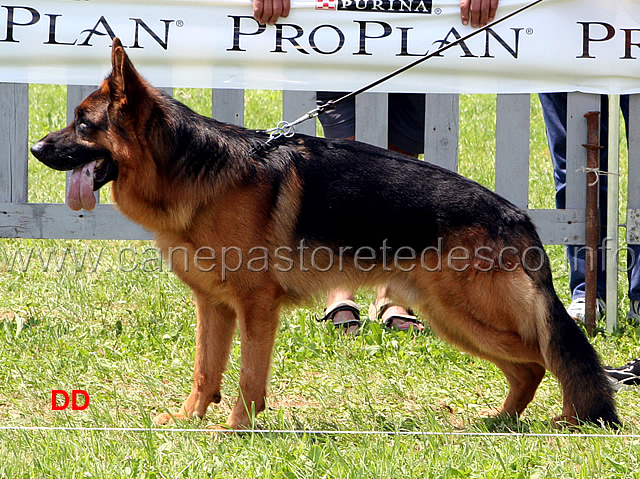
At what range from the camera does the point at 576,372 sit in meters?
3.36

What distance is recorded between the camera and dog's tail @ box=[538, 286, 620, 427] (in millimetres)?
3328

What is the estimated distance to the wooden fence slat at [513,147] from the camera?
502 cm

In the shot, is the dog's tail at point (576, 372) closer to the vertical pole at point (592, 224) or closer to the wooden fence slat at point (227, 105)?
the vertical pole at point (592, 224)

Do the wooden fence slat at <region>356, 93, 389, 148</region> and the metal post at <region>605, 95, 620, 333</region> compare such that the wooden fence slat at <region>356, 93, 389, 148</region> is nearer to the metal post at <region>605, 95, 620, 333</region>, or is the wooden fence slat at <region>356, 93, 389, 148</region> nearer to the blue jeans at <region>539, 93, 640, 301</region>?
the blue jeans at <region>539, 93, 640, 301</region>

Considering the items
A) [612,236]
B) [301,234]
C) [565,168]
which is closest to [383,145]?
[565,168]

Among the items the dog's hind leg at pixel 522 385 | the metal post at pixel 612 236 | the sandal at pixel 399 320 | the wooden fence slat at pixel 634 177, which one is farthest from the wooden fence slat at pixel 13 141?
the wooden fence slat at pixel 634 177

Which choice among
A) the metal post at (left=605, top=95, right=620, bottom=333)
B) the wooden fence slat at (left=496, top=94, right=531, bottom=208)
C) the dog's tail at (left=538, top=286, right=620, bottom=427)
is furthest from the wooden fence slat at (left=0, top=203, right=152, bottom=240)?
the metal post at (left=605, top=95, right=620, bottom=333)

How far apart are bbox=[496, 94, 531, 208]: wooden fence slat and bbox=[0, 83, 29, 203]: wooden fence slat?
119 inches

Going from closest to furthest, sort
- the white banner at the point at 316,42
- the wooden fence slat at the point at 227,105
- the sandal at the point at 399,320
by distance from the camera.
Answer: the white banner at the point at 316,42
the sandal at the point at 399,320
the wooden fence slat at the point at 227,105

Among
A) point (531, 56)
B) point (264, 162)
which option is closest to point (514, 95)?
point (531, 56)

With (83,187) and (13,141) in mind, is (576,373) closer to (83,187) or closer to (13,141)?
(83,187)

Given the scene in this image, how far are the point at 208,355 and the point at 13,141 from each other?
7.36ft

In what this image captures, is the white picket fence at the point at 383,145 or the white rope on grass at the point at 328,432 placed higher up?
the white picket fence at the point at 383,145

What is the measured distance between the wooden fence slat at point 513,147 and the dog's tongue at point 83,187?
2702 millimetres
